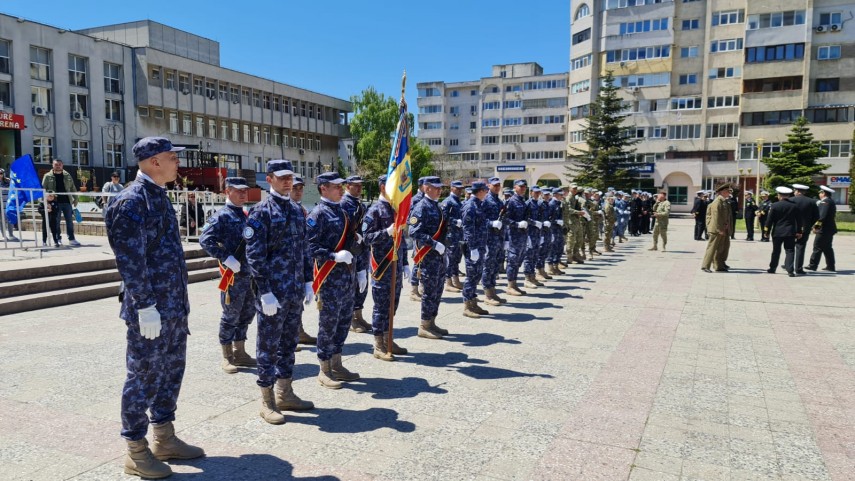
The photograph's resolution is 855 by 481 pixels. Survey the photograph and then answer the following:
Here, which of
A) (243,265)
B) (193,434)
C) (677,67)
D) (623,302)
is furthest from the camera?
(677,67)

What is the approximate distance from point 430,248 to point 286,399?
312 centimetres

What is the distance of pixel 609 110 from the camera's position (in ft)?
174

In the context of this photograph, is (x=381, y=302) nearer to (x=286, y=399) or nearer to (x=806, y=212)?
(x=286, y=399)

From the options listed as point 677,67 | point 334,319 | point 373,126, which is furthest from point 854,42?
point 334,319

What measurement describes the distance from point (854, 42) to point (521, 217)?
5514 cm

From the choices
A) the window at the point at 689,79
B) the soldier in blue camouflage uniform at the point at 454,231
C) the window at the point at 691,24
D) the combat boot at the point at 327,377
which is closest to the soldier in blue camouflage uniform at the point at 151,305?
the combat boot at the point at 327,377

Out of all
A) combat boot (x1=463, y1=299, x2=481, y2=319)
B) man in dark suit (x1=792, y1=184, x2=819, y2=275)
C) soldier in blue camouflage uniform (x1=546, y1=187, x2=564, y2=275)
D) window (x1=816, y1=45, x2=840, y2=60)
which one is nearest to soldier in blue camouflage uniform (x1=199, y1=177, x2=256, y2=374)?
combat boot (x1=463, y1=299, x2=481, y2=319)

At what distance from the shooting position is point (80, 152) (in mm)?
42812

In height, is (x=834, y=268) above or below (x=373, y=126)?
below

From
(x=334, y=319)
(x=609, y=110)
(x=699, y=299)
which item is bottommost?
(x=699, y=299)

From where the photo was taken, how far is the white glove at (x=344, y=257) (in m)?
5.51

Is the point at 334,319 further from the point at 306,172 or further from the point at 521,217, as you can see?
the point at 306,172

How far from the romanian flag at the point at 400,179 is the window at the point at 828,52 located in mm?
59009

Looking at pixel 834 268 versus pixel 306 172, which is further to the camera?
pixel 306 172
